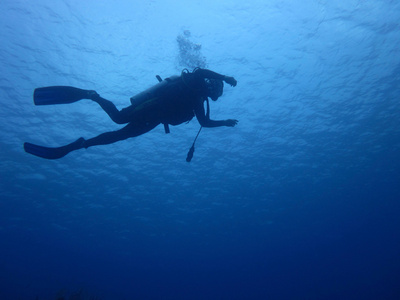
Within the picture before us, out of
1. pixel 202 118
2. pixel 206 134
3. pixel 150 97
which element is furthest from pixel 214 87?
pixel 206 134

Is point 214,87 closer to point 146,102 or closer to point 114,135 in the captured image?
point 146,102

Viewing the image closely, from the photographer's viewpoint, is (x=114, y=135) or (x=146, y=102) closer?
(x=146, y=102)

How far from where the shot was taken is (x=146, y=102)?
15.4ft

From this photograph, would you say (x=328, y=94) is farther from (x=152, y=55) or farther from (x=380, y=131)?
(x=152, y=55)

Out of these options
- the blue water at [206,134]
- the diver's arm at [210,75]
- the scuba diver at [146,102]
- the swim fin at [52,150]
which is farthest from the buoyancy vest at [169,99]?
the blue water at [206,134]

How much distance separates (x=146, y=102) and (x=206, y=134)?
1173 centimetres

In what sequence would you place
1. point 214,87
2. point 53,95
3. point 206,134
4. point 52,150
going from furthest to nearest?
point 206,134, point 214,87, point 52,150, point 53,95

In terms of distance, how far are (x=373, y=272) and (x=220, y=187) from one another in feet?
297

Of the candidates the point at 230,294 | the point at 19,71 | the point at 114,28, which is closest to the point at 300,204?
the point at 114,28

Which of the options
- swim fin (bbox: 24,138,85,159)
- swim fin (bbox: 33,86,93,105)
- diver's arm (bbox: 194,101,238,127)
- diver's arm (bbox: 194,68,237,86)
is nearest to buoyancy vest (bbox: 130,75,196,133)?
diver's arm (bbox: 194,101,238,127)

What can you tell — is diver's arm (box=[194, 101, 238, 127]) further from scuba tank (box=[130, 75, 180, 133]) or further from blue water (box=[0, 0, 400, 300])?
blue water (box=[0, 0, 400, 300])

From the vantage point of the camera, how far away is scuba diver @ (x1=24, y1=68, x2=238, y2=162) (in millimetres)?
4645

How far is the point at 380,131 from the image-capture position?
65.1 feet

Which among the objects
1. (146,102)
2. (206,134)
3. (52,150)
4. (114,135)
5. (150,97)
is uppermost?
(206,134)
